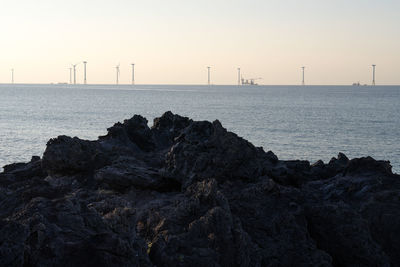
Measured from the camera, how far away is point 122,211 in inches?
492

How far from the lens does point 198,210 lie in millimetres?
13391

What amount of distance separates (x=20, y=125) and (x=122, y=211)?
78.6 metres

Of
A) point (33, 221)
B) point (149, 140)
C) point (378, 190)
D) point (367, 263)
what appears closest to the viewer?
point (33, 221)

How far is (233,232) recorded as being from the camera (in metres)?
12.4

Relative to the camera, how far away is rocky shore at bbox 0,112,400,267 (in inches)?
432

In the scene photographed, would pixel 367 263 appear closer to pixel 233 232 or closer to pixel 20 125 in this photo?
pixel 233 232

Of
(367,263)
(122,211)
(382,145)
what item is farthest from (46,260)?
(382,145)

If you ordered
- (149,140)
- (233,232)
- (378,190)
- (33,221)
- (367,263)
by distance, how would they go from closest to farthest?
(33,221) < (233,232) < (367,263) < (378,190) < (149,140)

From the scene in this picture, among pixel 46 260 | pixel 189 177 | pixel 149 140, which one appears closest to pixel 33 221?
pixel 46 260

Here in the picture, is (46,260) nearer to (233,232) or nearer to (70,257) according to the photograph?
(70,257)

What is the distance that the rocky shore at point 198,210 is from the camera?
10961 millimetres

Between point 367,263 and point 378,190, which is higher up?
point 378,190

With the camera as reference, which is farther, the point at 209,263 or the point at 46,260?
the point at 209,263

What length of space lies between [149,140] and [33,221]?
48.1 ft
